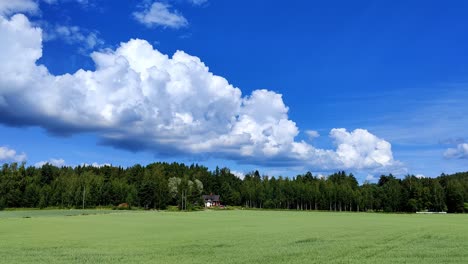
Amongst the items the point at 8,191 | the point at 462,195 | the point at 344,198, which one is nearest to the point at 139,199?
the point at 8,191

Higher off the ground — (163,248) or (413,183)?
(413,183)

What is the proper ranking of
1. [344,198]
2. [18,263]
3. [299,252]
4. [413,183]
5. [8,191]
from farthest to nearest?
[344,198] < [413,183] < [8,191] < [299,252] < [18,263]

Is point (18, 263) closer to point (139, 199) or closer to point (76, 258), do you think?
point (76, 258)

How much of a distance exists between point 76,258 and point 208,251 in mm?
8121

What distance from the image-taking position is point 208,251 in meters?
29.0

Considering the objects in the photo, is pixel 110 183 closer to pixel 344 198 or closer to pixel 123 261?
pixel 344 198

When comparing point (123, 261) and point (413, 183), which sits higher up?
point (413, 183)

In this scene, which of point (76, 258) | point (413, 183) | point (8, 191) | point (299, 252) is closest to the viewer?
point (76, 258)

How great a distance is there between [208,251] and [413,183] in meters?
155

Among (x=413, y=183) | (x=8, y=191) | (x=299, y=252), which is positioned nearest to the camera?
(x=299, y=252)

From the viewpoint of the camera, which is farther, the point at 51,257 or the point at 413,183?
the point at 413,183

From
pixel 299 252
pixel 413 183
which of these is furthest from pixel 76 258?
pixel 413 183

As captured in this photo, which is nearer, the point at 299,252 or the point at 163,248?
the point at 299,252

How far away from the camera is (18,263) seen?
76.4 feet
